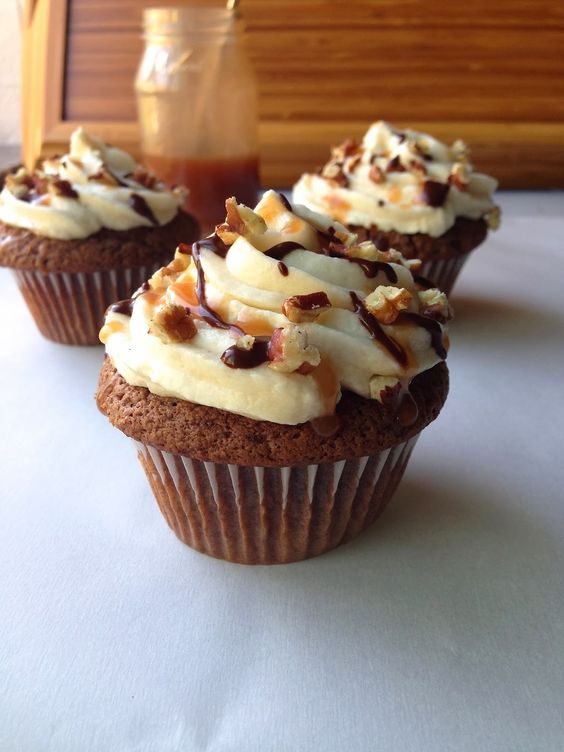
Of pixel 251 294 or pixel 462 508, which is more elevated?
pixel 251 294

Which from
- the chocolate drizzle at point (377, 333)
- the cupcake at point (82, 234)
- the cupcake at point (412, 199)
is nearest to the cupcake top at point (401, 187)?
the cupcake at point (412, 199)

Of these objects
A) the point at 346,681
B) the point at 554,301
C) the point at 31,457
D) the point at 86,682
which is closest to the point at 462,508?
the point at 346,681

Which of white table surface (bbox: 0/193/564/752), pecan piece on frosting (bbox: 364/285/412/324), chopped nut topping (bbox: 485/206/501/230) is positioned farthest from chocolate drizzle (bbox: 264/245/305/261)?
chopped nut topping (bbox: 485/206/501/230)

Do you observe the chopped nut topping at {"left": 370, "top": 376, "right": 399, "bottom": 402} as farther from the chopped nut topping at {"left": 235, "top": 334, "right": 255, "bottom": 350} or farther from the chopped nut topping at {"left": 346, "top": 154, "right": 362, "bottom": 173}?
the chopped nut topping at {"left": 346, "top": 154, "right": 362, "bottom": 173}

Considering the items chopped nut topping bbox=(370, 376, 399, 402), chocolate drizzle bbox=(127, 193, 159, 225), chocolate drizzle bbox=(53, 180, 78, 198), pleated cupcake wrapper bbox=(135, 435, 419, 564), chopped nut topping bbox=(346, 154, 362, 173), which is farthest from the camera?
chopped nut topping bbox=(346, 154, 362, 173)

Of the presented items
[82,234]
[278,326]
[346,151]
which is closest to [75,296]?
[82,234]

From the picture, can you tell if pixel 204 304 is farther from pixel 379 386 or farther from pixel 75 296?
pixel 75 296

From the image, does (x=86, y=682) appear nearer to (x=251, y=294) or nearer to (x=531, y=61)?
(x=251, y=294)
